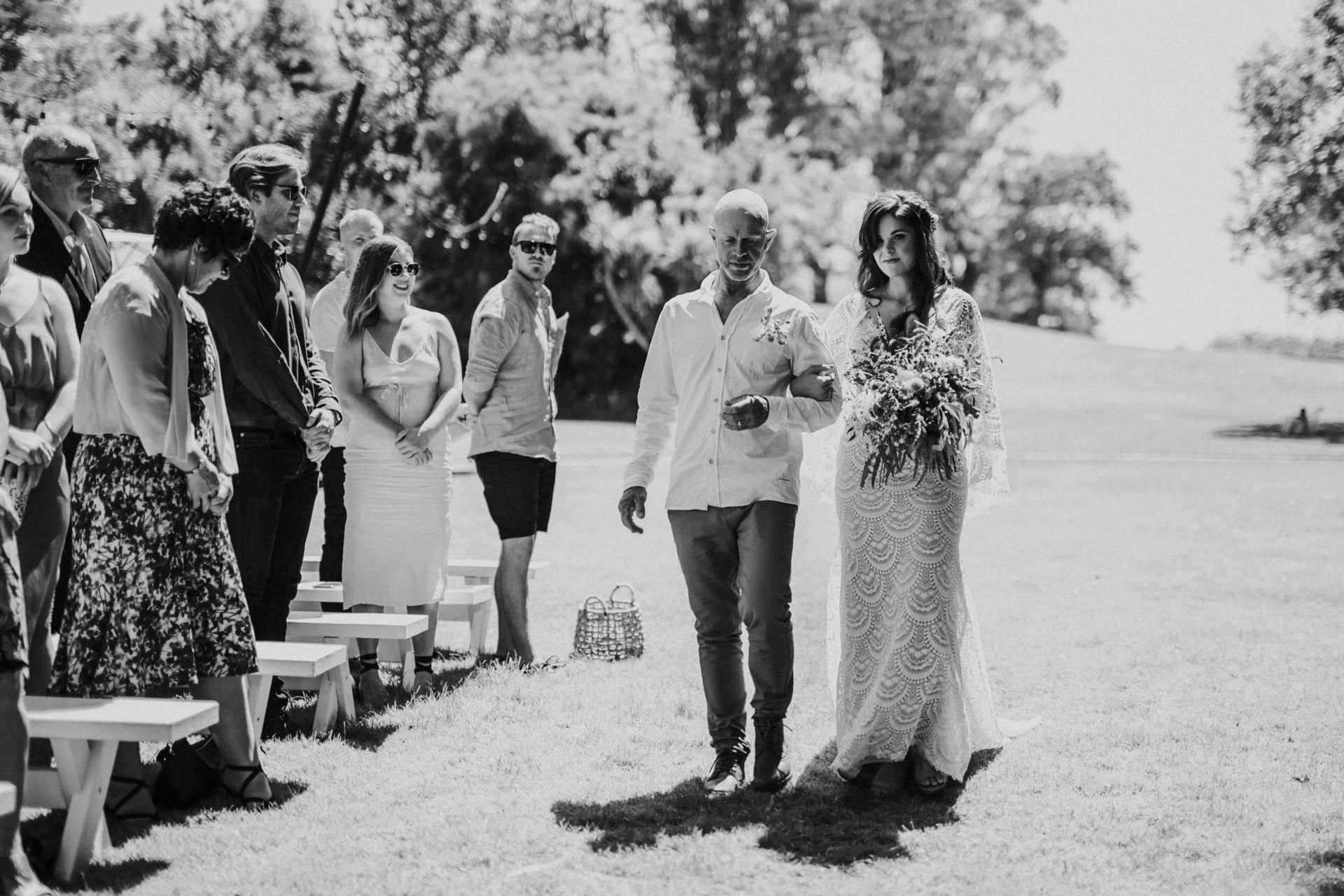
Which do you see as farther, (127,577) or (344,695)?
(344,695)

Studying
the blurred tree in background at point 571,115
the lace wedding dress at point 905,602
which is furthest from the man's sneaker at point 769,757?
the blurred tree in background at point 571,115

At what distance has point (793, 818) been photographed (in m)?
5.04

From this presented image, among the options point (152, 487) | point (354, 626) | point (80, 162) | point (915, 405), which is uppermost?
point (80, 162)

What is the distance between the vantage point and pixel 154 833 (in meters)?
4.70

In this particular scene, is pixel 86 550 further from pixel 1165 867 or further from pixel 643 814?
pixel 1165 867

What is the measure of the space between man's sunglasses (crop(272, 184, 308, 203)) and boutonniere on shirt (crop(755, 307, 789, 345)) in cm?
218

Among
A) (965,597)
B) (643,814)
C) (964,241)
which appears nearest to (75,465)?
(643,814)

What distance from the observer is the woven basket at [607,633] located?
7871 mm

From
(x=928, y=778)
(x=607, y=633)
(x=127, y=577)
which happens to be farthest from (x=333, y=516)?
(x=928, y=778)

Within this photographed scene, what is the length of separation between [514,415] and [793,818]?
129 inches

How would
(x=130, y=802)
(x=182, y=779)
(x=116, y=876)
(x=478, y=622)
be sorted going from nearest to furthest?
1. (x=116, y=876)
2. (x=130, y=802)
3. (x=182, y=779)
4. (x=478, y=622)

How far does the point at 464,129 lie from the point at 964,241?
107 feet

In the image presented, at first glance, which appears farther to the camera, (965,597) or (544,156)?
(544,156)

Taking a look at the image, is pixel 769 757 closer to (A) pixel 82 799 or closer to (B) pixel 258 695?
(B) pixel 258 695
